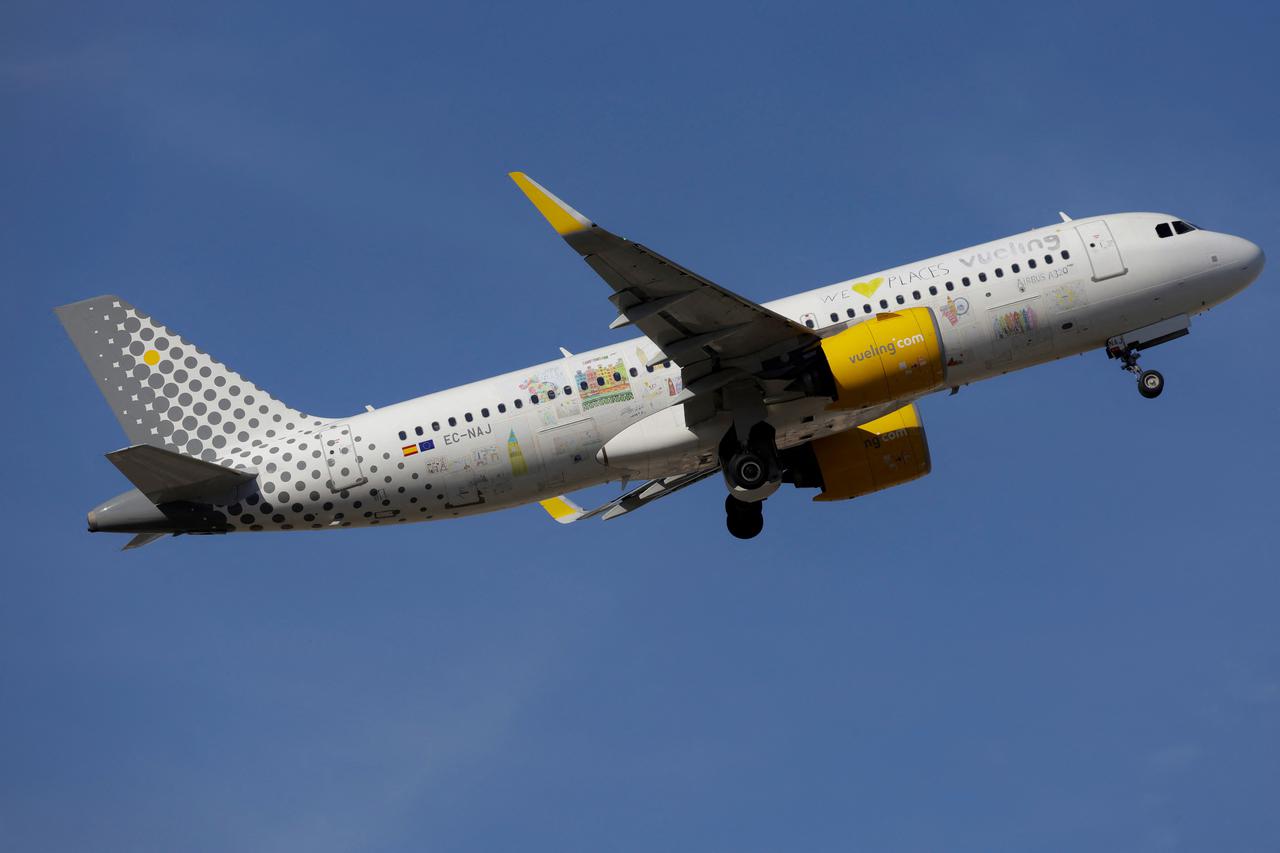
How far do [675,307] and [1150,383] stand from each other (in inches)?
527

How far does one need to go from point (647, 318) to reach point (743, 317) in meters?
2.49

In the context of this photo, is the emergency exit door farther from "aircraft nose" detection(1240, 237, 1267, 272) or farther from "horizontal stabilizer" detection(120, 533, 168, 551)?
"aircraft nose" detection(1240, 237, 1267, 272)

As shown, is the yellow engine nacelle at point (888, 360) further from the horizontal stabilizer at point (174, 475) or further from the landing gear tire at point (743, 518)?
the horizontal stabilizer at point (174, 475)

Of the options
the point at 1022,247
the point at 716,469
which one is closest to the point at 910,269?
the point at 1022,247

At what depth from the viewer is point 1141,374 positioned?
42688 millimetres

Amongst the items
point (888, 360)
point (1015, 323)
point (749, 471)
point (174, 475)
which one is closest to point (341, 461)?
point (174, 475)

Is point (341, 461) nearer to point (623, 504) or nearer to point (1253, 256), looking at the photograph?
point (623, 504)

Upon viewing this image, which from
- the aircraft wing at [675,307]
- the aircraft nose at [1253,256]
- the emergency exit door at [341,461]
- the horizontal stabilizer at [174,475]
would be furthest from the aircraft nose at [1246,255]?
the horizontal stabilizer at [174,475]

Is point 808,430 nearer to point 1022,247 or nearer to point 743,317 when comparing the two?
point 743,317

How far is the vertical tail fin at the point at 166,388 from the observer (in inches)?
1678

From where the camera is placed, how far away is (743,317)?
39.4m

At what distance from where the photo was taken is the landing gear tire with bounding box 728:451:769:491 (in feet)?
135

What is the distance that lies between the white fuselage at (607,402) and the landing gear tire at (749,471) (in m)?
0.97

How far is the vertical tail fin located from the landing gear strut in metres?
21.4
